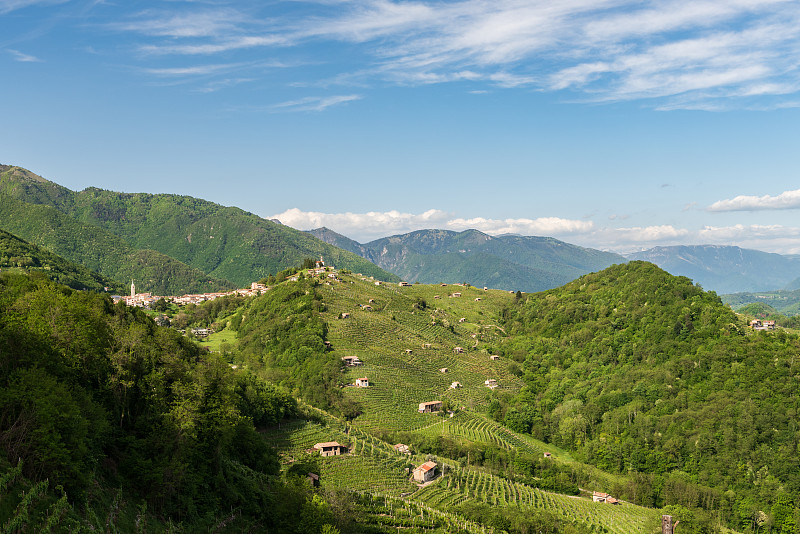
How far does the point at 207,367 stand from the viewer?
137 feet

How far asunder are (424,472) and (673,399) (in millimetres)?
63450

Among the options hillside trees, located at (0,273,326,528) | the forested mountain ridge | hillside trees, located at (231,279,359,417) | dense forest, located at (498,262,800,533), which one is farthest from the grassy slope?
hillside trees, located at (0,273,326,528)

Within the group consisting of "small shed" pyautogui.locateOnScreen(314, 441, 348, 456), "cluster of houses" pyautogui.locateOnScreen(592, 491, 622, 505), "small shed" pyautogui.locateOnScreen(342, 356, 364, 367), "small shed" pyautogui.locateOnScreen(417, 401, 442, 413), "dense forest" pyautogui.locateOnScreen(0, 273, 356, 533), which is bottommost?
"cluster of houses" pyautogui.locateOnScreen(592, 491, 622, 505)

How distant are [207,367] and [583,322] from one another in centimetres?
12514

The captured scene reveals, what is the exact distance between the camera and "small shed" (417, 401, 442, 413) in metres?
96.4

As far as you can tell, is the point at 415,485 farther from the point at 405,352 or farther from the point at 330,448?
the point at 405,352

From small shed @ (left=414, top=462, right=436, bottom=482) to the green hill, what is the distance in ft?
404

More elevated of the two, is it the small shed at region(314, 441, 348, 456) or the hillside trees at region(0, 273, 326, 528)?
the hillside trees at region(0, 273, 326, 528)

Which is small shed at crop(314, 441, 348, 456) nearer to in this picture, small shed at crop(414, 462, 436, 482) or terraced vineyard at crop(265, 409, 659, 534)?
terraced vineyard at crop(265, 409, 659, 534)

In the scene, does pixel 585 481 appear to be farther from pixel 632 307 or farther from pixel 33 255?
pixel 33 255

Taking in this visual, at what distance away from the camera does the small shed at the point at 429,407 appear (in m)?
96.4

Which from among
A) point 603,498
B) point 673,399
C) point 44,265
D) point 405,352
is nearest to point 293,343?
point 405,352

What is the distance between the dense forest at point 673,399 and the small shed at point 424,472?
34.0 meters

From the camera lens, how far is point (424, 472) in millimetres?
64562
